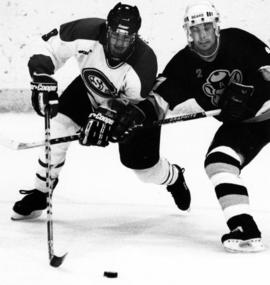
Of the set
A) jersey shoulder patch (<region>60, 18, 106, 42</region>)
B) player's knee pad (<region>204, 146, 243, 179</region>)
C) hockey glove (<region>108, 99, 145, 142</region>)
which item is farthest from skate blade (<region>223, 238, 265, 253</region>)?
jersey shoulder patch (<region>60, 18, 106, 42</region>)

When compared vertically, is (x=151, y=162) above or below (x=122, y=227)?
above

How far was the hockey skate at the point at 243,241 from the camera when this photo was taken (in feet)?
8.16

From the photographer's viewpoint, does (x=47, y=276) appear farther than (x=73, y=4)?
No

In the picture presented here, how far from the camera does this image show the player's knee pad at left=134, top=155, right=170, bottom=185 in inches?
121

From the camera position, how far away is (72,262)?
7.74 feet

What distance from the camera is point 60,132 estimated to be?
9.67ft

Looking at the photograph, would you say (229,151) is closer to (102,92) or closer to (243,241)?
(243,241)

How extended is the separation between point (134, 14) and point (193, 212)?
94 cm

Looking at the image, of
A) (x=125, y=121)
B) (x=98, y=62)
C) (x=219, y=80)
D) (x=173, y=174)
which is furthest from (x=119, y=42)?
(x=173, y=174)

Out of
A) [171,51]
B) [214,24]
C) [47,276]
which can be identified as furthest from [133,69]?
[171,51]

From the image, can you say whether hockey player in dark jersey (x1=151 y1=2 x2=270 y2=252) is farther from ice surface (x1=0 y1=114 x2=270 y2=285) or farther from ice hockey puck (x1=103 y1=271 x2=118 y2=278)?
ice hockey puck (x1=103 y1=271 x2=118 y2=278)

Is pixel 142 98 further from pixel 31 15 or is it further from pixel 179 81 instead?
pixel 31 15

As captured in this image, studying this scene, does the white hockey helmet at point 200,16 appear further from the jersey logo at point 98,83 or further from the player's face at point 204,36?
the jersey logo at point 98,83

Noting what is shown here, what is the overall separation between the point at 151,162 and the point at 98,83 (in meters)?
0.41
